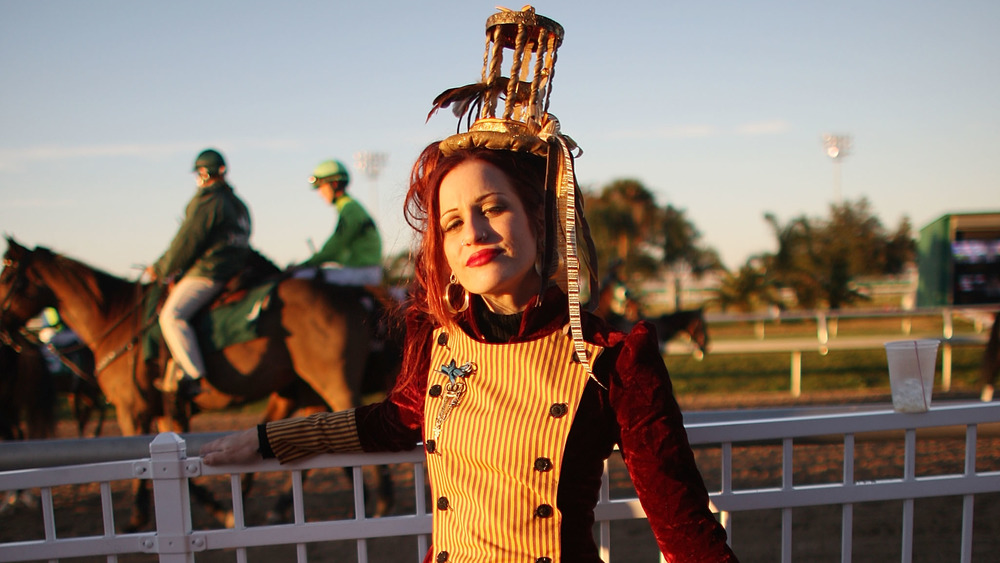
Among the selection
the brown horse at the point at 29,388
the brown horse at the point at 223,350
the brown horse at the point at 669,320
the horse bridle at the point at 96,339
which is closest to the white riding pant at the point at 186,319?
the brown horse at the point at 223,350

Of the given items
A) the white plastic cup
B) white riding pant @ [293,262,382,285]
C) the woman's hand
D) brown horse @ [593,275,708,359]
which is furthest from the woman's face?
brown horse @ [593,275,708,359]

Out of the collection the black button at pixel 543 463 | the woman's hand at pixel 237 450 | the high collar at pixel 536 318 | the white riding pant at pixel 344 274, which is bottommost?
the woman's hand at pixel 237 450

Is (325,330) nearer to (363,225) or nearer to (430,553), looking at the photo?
(363,225)

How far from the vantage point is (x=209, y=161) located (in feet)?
16.3

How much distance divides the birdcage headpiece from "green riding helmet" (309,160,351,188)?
3876mm

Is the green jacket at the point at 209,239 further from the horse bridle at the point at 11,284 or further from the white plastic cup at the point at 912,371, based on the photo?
the white plastic cup at the point at 912,371

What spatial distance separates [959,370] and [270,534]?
12164 mm

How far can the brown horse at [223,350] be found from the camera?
4855 mm

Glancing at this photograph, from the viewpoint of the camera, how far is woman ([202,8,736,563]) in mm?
1318

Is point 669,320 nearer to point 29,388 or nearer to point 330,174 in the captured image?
point 330,174

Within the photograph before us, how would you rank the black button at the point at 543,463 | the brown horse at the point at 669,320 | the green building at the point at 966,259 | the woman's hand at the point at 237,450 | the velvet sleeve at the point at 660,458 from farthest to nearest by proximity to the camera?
the green building at the point at 966,259 < the brown horse at the point at 669,320 < the woman's hand at the point at 237,450 < the black button at the point at 543,463 < the velvet sleeve at the point at 660,458

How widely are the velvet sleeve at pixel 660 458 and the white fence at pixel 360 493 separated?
63 centimetres

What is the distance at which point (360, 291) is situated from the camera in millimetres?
5098

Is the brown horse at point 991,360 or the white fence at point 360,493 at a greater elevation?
the white fence at point 360,493
